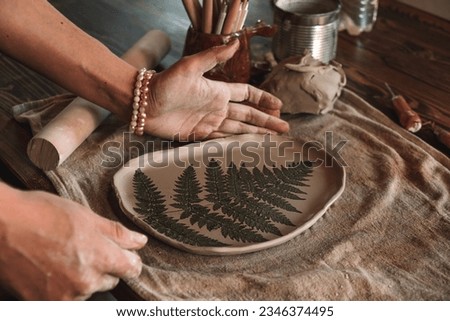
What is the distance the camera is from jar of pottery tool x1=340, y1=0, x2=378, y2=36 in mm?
1567

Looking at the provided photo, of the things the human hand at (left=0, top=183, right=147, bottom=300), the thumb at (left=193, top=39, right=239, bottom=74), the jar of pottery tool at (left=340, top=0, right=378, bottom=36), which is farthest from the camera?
the jar of pottery tool at (left=340, top=0, right=378, bottom=36)

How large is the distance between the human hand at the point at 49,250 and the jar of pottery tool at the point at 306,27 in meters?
0.67

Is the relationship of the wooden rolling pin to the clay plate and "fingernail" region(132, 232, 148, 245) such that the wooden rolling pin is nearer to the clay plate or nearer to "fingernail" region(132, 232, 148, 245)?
the clay plate

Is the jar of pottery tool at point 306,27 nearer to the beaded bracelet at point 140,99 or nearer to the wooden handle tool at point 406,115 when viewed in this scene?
the wooden handle tool at point 406,115

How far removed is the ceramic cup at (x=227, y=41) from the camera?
122 cm

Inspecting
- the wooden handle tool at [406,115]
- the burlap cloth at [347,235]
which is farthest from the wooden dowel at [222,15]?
the wooden handle tool at [406,115]

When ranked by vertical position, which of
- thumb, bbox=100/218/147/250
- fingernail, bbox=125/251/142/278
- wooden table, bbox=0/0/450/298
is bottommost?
wooden table, bbox=0/0/450/298

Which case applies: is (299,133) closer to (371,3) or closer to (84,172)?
(84,172)

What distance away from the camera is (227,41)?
122cm

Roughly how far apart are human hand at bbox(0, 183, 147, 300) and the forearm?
0.35 meters

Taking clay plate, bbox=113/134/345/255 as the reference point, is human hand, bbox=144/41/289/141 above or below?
above

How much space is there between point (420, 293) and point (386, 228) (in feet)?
0.44

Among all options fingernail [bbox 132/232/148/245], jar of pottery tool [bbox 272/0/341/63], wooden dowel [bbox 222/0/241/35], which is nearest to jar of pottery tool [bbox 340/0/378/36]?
jar of pottery tool [bbox 272/0/341/63]

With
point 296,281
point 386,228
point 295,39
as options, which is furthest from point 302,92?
point 296,281
